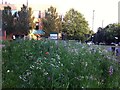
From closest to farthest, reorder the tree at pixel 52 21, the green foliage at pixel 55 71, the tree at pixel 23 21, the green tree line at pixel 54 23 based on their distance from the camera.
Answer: the green foliage at pixel 55 71, the tree at pixel 23 21, the green tree line at pixel 54 23, the tree at pixel 52 21

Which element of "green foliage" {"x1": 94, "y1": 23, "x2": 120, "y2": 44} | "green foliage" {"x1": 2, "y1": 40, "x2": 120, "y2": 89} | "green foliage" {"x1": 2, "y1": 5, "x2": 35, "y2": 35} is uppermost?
"green foliage" {"x1": 2, "y1": 5, "x2": 35, "y2": 35}

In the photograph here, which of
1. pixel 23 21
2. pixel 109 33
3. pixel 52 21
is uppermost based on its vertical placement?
pixel 52 21

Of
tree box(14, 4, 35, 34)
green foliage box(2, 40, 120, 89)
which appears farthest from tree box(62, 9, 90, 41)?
green foliage box(2, 40, 120, 89)

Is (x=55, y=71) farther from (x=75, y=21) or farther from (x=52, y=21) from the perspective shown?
(x=75, y=21)

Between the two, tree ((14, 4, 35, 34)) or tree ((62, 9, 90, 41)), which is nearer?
tree ((14, 4, 35, 34))

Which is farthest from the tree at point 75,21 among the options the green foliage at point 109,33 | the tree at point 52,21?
the green foliage at point 109,33

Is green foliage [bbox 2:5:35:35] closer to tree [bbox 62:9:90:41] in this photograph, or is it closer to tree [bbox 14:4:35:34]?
tree [bbox 14:4:35:34]

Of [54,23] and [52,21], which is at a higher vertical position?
[52,21]

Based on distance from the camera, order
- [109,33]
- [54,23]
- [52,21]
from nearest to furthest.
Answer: [54,23] → [52,21] → [109,33]

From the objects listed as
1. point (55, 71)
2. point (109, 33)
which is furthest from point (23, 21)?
point (55, 71)

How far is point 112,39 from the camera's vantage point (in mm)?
40500

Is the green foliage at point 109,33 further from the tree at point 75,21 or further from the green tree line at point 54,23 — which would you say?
the green tree line at point 54,23

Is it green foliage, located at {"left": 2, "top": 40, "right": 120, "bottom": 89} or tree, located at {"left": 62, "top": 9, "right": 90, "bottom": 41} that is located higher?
tree, located at {"left": 62, "top": 9, "right": 90, "bottom": 41}

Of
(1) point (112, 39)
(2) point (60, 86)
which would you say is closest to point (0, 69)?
(2) point (60, 86)
